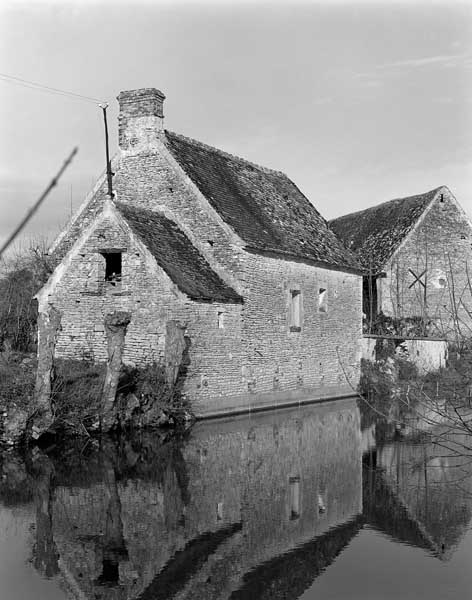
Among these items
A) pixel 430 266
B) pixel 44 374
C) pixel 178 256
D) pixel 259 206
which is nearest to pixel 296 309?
pixel 259 206

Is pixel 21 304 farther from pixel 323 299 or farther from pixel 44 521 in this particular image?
pixel 44 521

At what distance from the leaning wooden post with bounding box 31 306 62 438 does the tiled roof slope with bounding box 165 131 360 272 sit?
6547mm

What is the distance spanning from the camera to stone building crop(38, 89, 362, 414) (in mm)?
20031

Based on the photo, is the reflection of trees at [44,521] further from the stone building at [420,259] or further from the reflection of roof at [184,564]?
the stone building at [420,259]

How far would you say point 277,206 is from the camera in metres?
26.7

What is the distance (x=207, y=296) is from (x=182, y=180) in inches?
178

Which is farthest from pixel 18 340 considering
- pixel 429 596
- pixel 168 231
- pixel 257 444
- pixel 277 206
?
pixel 429 596

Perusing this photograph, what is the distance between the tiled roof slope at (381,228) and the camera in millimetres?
34438

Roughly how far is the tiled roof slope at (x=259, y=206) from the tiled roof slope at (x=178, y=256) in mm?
1380

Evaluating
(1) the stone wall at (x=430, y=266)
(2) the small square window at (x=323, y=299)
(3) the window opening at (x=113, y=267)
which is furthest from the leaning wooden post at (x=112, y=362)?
(1) the stone wall at (x=430, y=266)

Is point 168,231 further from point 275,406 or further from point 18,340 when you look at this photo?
point 18,340

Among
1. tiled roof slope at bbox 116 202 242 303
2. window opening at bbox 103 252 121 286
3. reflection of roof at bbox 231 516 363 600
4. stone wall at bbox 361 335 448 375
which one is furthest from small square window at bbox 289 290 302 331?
reflection of roof at bbox 231 516 363 600

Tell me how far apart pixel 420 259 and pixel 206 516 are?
2521cm

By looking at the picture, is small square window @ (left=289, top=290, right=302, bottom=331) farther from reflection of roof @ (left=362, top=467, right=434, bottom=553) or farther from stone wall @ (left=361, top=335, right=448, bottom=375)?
reflection of roof @ (left=362, top=467, right=434, bottom=553)
